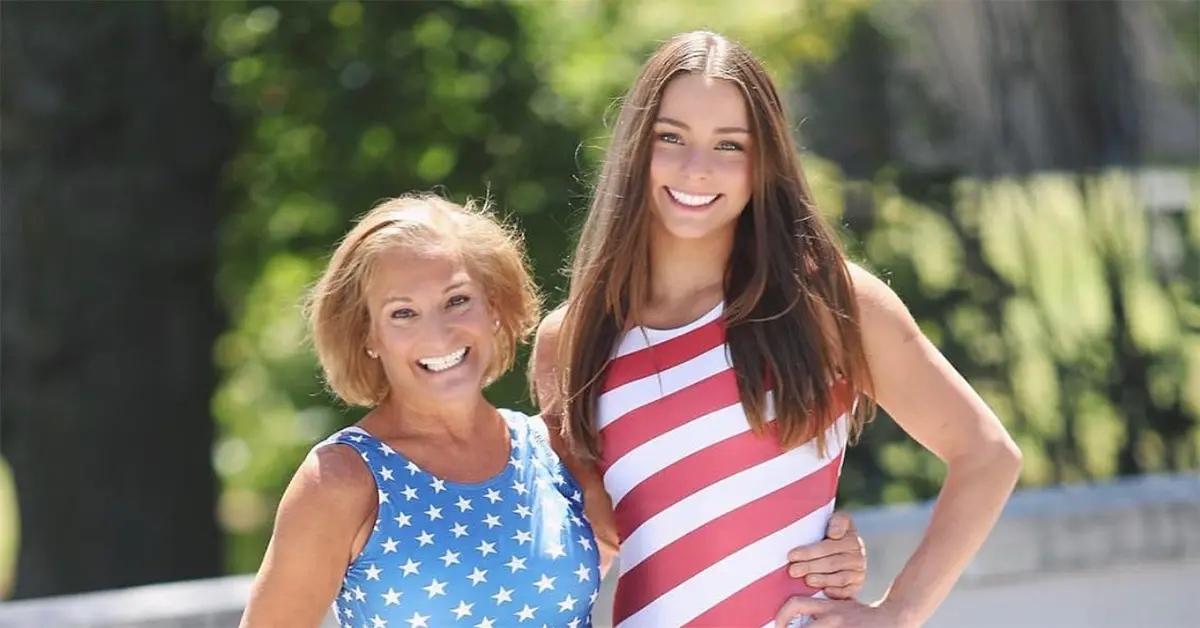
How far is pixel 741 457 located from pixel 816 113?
358 cm

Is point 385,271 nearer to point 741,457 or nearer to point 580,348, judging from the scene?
point 580,348

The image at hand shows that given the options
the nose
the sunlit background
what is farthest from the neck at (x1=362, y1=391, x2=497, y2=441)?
the sunlit background

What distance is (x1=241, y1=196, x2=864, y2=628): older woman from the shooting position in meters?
2.12

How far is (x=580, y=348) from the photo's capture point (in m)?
2.47

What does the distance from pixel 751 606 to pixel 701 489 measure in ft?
0.57

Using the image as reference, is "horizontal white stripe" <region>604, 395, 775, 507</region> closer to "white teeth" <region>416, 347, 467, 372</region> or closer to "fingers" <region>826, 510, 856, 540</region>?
"fingers" <region>826, 510, 856, 540</region>

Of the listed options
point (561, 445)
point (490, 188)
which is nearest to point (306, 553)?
point (561, 445)

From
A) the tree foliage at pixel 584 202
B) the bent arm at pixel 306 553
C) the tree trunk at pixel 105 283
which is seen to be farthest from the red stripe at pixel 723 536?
the tree trunk at pixel 105 283

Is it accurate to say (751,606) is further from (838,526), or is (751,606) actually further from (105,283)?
(105,283)

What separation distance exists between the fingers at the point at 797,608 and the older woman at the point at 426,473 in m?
0.07

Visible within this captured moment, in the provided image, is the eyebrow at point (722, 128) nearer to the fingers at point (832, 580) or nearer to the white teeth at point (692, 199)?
the white teeth at point (692, 199)

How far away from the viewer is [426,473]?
2.21m

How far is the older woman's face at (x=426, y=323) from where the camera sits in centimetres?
222

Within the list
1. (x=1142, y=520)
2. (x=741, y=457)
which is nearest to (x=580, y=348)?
(x=741, y=457)
